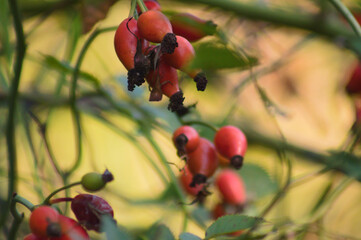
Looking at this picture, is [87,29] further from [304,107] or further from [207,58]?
[304,107]

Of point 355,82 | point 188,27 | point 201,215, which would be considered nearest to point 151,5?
point 188,27

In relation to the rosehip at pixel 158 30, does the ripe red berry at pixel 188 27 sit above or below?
below

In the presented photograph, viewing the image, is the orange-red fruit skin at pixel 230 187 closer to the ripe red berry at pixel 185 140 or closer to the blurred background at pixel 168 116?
the blurred background at pixel 168 116

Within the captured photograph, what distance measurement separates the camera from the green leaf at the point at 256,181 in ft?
4.21

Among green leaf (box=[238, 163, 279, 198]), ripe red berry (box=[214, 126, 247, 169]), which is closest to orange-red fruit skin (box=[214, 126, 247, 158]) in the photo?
ripe red berry (box=[214, 126, 247, 169])

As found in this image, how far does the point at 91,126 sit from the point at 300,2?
3.00 ft

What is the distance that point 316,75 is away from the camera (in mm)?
2615

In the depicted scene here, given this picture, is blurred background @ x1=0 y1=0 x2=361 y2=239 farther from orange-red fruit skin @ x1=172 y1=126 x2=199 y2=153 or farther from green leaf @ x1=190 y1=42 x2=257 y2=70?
green leaf @ x1=190 y1=42 x2=257 y2=70

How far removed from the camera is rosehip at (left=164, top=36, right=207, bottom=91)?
0.61m

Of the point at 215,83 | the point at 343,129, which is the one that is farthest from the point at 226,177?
the point at 343,129

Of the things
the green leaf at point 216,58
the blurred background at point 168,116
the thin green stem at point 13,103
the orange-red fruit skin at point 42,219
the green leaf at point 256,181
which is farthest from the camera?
the green leaf at point 256,181

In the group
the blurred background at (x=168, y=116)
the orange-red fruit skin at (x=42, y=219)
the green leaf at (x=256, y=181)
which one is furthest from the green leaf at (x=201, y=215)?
the orange-red fruit skin at (x=42, y=219)

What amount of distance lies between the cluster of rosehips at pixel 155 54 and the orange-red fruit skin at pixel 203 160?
217mm

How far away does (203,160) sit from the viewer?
84 centimetres
